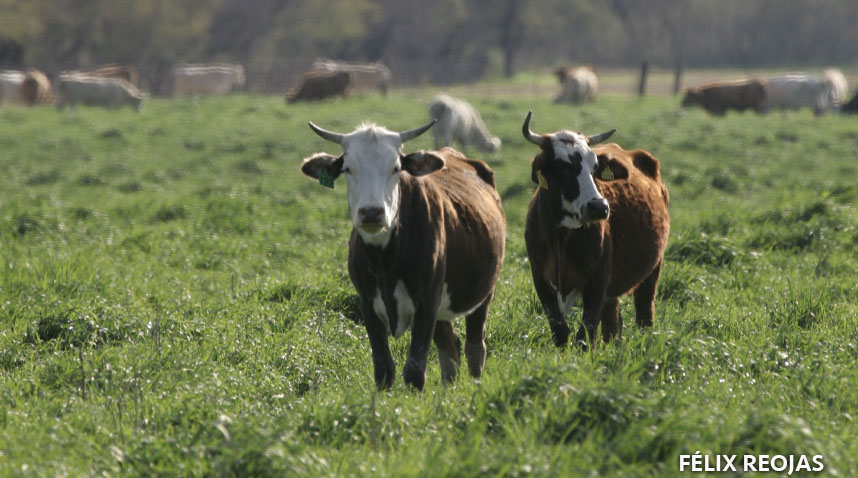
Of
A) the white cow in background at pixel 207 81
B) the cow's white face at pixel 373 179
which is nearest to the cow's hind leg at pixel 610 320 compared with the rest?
the cow's white face at pixel 373 179

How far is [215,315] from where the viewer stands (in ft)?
22.6

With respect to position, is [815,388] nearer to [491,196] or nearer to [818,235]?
[491,196]

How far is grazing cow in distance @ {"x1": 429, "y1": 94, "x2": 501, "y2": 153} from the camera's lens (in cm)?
1855

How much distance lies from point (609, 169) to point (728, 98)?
84.2ft

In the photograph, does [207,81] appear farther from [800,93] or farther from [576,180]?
[576,180]

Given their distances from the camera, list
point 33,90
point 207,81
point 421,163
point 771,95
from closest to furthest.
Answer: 1. point 421,163
2. point 771,95
3. point 33,90
4. point 207,81

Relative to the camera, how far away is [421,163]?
5.25m

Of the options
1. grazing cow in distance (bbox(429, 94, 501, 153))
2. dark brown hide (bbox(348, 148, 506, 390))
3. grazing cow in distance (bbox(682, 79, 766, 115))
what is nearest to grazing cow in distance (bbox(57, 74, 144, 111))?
grazing cow in distance (bbox(429, 94, 501, 153))

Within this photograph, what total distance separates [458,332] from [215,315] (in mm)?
1832

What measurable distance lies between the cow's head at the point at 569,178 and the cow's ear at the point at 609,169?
0.12 m

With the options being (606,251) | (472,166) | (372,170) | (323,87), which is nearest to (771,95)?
(323,87)

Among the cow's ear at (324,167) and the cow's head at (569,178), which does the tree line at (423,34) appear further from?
the cow's ear at (324,167)

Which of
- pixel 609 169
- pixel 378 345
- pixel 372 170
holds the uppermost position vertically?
pixel 372 170

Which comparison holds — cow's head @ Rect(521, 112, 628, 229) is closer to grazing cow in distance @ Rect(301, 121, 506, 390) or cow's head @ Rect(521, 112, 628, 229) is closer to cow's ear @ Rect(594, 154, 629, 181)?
cow's ear @ Rect(594, 154, 629, 181)
